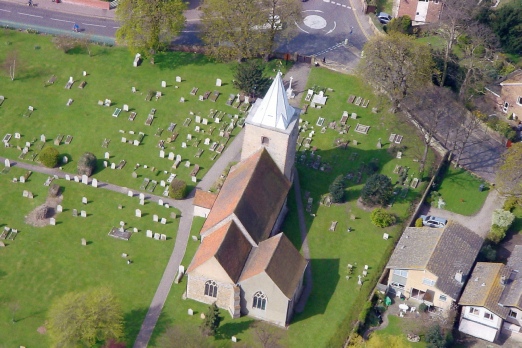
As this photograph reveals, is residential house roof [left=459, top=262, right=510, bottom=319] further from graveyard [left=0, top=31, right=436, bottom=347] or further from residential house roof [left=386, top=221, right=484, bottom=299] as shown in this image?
graveyard [left=0, top=31, right=436, bottom=347]

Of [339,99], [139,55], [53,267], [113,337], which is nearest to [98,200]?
[53,267]

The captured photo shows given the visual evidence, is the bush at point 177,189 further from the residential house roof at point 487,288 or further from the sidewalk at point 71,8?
the sidewalk at point 71,8

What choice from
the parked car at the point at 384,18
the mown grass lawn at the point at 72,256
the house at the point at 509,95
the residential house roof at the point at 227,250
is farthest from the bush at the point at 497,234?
the parked car at the point at 384,18

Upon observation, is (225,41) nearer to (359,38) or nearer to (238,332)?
(359,38)

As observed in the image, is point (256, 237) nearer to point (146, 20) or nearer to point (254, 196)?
point (254, 196)

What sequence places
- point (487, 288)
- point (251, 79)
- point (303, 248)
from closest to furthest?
point (487, 288), point (303, 248), point (251, 79)

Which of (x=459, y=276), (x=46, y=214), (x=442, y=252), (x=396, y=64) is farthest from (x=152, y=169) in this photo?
(x=459, y=276)

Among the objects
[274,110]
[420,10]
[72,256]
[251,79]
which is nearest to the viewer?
[274,110]
